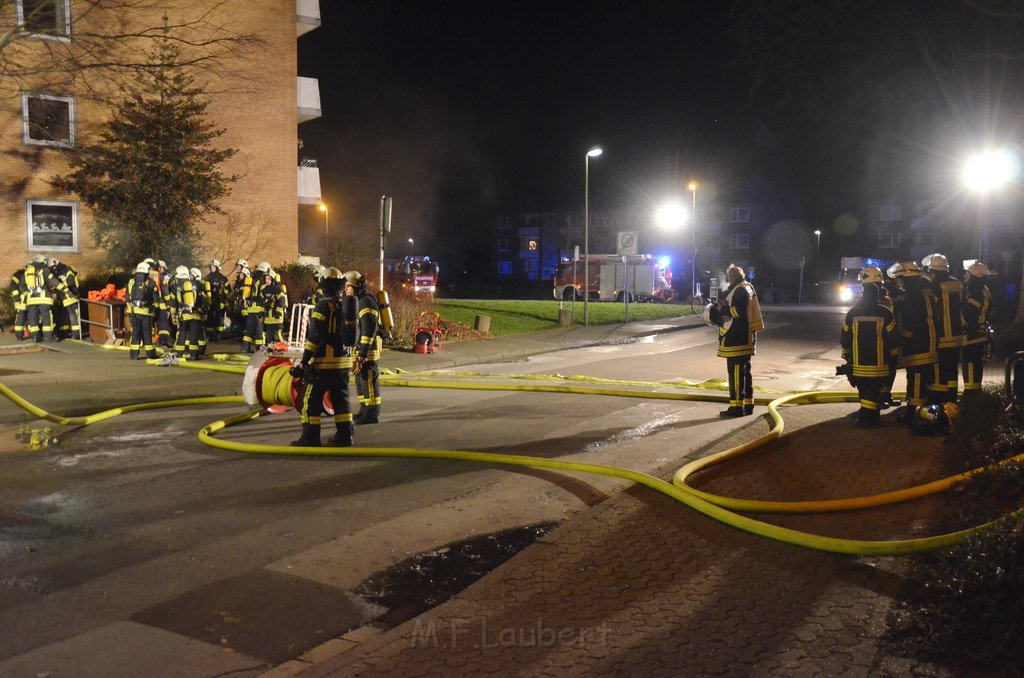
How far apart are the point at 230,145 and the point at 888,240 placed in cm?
5682

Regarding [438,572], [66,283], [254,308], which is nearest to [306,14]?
[66,283]

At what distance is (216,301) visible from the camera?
18609 millimetres

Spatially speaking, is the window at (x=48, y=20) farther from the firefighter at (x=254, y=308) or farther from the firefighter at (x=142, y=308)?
the firefighter at (x=254, y=308)

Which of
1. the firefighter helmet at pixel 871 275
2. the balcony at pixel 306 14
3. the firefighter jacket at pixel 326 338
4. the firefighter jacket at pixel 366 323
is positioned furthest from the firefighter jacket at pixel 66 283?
the firefighter helmet at pixel 871 275

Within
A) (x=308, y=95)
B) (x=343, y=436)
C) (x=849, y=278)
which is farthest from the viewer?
(x=849, y=278)

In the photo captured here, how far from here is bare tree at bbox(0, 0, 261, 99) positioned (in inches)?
512

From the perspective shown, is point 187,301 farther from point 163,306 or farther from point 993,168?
point 993,168

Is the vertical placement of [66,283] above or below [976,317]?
above

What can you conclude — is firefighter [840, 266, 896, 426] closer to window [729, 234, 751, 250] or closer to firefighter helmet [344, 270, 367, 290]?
firefighter helmet [344, 270, 367, 290]

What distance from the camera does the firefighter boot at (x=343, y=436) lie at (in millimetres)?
8367

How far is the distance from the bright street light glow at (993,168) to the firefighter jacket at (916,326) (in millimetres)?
3566

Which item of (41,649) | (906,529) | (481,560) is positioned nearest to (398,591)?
(481,560)

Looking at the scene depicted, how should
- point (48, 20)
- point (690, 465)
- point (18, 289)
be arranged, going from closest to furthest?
point (690, 465) → point (48, 20) → point (18, 289)

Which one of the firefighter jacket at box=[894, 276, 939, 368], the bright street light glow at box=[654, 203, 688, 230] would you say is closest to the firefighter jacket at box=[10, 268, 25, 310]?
the firefighter jacket at box=[894, 276, 939, 368]
